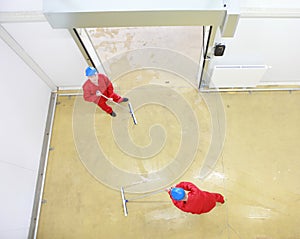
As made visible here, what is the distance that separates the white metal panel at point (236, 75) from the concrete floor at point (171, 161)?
17 cm

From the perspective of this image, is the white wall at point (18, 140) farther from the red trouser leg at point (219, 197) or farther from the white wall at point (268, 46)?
the white wall at point (268, 46)

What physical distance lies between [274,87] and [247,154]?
960 millimetres

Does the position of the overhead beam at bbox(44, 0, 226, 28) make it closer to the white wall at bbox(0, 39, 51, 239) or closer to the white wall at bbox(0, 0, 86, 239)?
the white wall at bbox(0, 0, 86, 239)

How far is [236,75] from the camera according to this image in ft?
8.49

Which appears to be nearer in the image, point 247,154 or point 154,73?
point 247,154

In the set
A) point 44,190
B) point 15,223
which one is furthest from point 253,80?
point 15,223

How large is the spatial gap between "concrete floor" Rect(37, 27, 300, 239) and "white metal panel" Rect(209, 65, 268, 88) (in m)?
0.17

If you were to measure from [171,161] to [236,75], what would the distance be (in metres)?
1.21

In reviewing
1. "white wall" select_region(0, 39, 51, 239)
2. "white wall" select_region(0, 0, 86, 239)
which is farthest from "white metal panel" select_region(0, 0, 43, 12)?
"white wall" select_region(0, 39, 51, 239)

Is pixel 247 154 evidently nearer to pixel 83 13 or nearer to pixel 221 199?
pixel 221 199

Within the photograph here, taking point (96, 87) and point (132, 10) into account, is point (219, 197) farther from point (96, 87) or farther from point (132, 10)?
point (132, 10)

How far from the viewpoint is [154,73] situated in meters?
3.06

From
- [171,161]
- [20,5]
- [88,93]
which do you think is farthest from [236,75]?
[20,5]

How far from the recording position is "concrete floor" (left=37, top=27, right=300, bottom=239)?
93.0 inches
